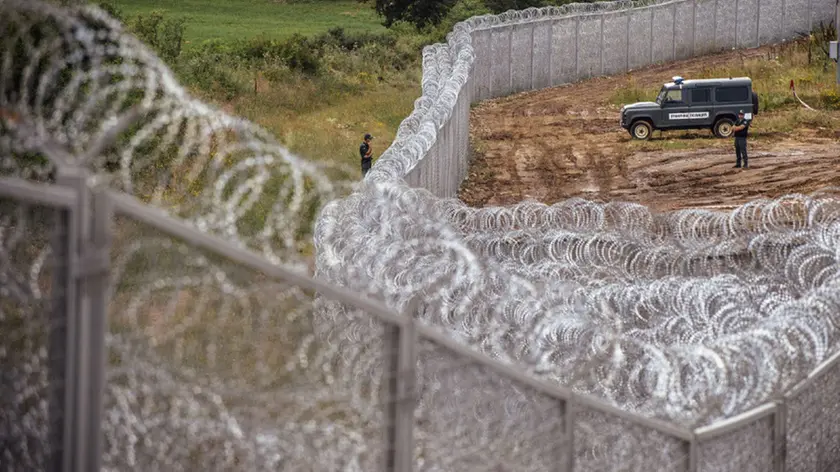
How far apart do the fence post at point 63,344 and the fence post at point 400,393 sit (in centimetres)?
104

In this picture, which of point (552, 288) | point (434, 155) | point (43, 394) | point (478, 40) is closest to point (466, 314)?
point (552, 288)

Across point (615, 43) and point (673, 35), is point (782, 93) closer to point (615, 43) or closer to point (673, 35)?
point (615, 43)

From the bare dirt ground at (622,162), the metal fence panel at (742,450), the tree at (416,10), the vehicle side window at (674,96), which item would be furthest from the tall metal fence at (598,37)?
the metal fence panel at (742,450)

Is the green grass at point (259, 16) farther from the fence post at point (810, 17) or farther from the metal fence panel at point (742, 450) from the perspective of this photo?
the metal fence panel at point (742, 450)

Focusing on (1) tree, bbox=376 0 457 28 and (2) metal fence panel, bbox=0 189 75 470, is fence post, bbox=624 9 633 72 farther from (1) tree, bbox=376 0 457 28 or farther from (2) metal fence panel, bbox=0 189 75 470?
(2) metal fence panel, bbox=0 189 75 470

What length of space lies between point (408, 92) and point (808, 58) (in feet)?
35.9

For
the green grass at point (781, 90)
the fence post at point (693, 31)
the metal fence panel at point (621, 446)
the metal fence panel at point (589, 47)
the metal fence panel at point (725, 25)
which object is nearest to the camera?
the metal fence panel at point (621, 446)

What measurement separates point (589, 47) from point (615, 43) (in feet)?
3.25

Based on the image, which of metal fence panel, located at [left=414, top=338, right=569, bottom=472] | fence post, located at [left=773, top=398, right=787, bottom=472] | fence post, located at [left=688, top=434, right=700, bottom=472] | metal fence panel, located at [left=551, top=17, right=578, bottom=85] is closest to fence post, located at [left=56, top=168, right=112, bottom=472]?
metal fence panel, located at [left=414, top=338, right=569, bottom=472]

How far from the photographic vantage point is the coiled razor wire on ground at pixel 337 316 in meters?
3.89

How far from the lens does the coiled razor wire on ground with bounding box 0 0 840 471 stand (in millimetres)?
3893

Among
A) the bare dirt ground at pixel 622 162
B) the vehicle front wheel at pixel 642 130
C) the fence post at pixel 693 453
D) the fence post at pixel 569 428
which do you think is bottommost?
the bare dirt ground at pixel 622 162

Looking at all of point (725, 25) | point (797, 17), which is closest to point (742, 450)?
point (725, 25)

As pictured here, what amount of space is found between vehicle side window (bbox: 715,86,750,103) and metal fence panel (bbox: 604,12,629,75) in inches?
454
